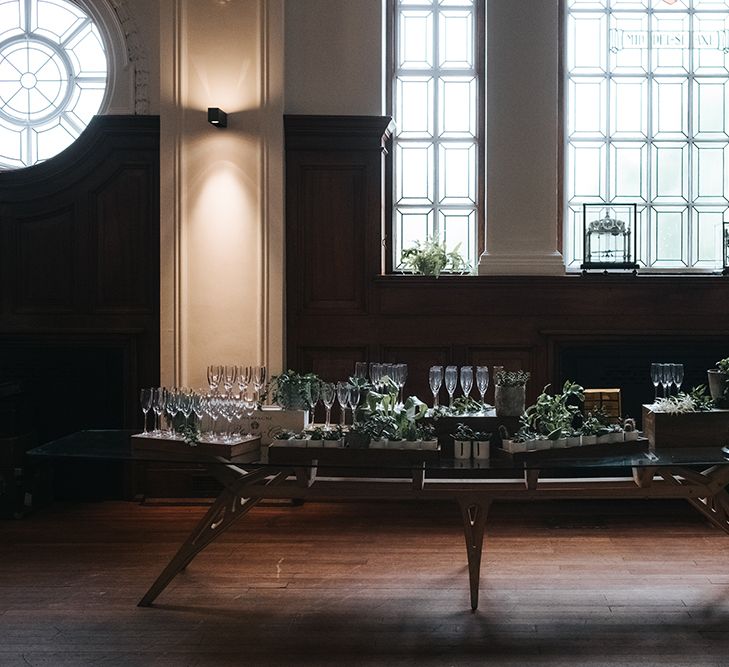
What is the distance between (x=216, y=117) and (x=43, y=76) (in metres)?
1.60

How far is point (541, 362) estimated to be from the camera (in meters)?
6.14

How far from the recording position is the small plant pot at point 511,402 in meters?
4.13

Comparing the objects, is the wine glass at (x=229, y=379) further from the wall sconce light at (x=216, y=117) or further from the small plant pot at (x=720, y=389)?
the small plant pot at (x=720, y=389)

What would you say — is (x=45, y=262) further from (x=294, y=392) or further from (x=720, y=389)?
(x=720, y=389)

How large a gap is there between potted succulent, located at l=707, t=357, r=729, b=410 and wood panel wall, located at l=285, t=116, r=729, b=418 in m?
1.75

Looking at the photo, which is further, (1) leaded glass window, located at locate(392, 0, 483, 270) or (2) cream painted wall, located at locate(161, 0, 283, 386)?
(1) leaded glass window, located at locate(392, 0, 483, 270)

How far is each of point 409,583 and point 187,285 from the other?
2.71 meters

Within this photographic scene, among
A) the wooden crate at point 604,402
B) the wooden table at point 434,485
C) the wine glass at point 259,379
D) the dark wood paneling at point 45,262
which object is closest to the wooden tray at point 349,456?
the wooden table at point 434,485

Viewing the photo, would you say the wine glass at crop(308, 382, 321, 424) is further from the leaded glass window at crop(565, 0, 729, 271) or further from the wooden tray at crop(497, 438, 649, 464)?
the leaded glass window at crop(565, 0, 729, 271)

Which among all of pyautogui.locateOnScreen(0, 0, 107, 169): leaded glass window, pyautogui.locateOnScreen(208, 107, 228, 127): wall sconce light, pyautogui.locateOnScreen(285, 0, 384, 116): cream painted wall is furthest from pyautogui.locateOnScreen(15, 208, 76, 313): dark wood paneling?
pyautogui.locateOnScreen(285, 0, 384, 116): cream painted wall

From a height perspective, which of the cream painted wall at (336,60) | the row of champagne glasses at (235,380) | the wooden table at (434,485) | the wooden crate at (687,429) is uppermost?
the cream painted wall at (336,60)

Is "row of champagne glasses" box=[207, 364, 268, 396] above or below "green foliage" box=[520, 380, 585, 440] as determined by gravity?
above

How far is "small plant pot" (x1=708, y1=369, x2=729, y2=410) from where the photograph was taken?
424cm

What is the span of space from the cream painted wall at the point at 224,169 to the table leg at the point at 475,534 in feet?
7.61
